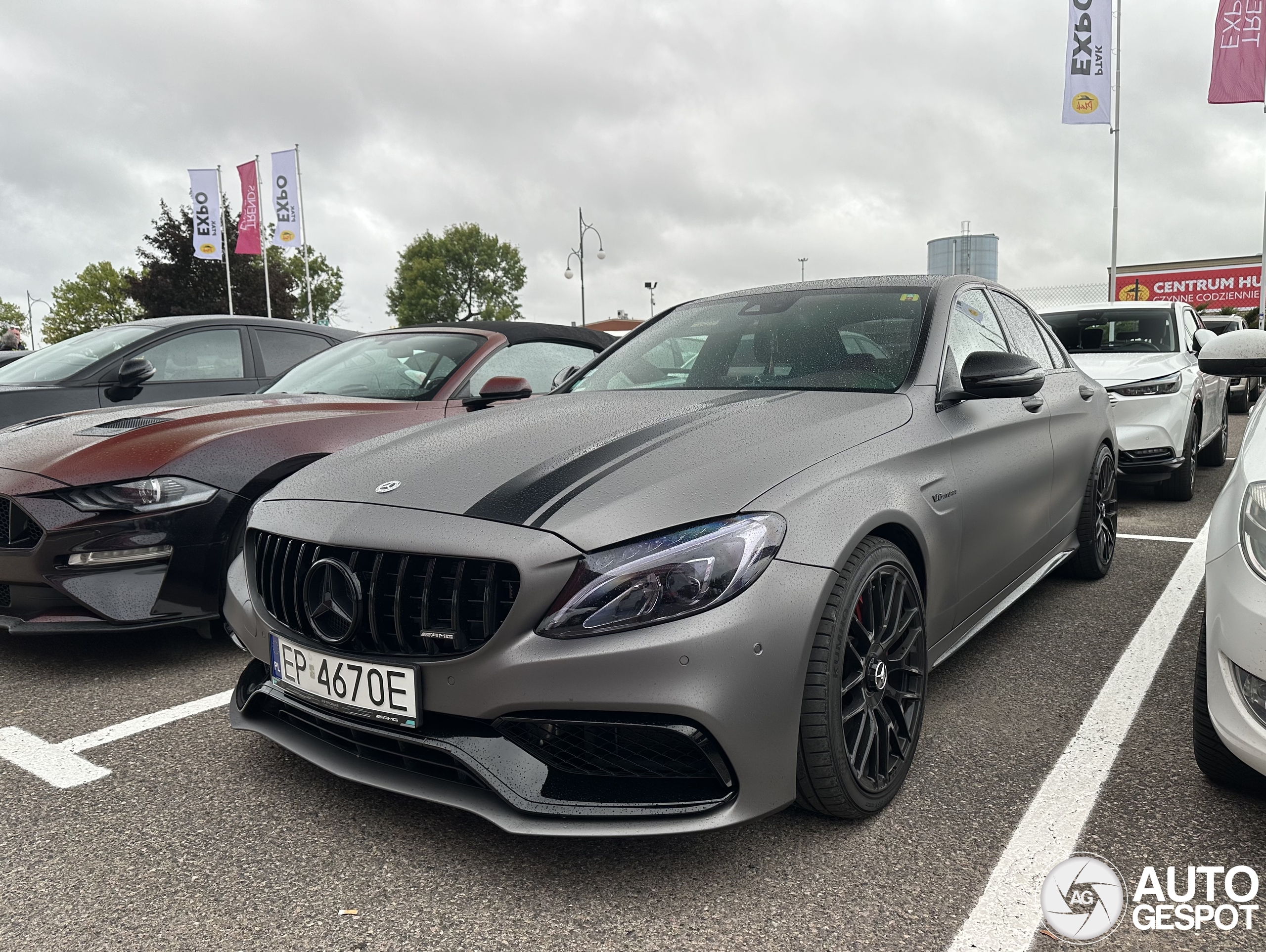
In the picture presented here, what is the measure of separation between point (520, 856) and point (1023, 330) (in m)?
3.06

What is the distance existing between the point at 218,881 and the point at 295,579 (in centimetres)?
68

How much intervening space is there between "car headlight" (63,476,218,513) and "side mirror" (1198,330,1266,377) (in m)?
3.67

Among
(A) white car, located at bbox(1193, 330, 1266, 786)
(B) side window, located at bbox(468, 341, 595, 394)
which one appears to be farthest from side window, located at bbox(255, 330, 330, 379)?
(A) white car, located at bbox(1193, 330, 1266, 786)

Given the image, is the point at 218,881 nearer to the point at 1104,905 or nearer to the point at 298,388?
the point at 1104,905

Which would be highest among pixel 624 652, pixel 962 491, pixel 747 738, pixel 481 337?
pixel 481 337

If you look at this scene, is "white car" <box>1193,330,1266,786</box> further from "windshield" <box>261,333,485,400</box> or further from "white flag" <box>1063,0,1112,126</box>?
"white flag" <box>1063,0,1112,126</box>

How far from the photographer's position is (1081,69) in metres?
22.1

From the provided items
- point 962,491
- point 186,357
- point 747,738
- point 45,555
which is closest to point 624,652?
point 747,738

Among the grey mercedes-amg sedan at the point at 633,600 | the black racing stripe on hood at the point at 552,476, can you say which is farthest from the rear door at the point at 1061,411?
the black racing stripe on hood at the point at 552,476

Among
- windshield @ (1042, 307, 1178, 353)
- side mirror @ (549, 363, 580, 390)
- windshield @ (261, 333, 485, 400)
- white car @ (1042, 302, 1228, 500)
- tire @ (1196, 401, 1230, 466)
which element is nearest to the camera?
side mirror @ (549, 363, 580, 390)

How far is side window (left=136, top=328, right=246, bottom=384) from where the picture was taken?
5.42m

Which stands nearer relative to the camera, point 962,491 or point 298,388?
point 962,491

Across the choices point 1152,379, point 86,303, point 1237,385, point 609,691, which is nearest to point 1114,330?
point 1152,379

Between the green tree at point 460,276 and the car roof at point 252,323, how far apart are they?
200 ft
